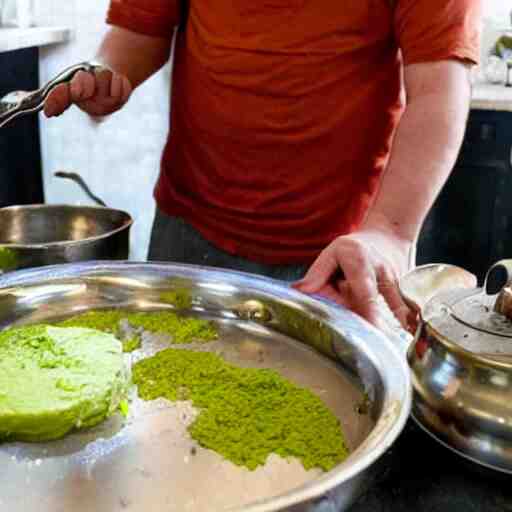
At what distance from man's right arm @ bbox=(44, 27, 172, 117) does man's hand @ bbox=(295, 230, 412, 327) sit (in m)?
0.45

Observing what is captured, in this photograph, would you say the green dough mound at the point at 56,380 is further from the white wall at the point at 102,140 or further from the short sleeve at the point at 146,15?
the white wall at the point at 102,140

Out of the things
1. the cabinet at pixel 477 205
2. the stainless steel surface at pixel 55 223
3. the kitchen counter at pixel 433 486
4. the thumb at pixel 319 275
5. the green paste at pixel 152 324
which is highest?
the thumb at pixel 319 275

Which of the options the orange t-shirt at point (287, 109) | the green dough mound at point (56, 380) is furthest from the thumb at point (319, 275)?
the orange t-shirt at point (287, 109)

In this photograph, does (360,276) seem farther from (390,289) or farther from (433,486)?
(433,486)

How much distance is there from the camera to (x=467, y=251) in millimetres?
2615

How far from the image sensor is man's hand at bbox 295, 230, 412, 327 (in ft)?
2.72

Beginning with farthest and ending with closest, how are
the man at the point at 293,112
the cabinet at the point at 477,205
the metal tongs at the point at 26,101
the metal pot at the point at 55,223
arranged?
the cabinet at the point at 477,205, the metal pot at the point at 55,223, the man at the point at 293,112, the metal tongs at the point at 26,101

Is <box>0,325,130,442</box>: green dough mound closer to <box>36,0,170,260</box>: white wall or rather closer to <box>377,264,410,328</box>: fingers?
<box>377,264,410,328</box>: fingers

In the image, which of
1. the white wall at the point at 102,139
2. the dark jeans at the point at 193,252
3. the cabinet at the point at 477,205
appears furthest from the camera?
the cabinet at the point at 477,205

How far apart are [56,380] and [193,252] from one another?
1.90ft

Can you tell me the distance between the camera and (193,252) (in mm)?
1308

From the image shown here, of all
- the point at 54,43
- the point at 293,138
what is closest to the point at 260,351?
the point at 293,138

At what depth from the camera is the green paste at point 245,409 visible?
0.70m

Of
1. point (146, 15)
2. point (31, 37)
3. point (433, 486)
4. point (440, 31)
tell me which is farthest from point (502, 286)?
point (31, 37)
